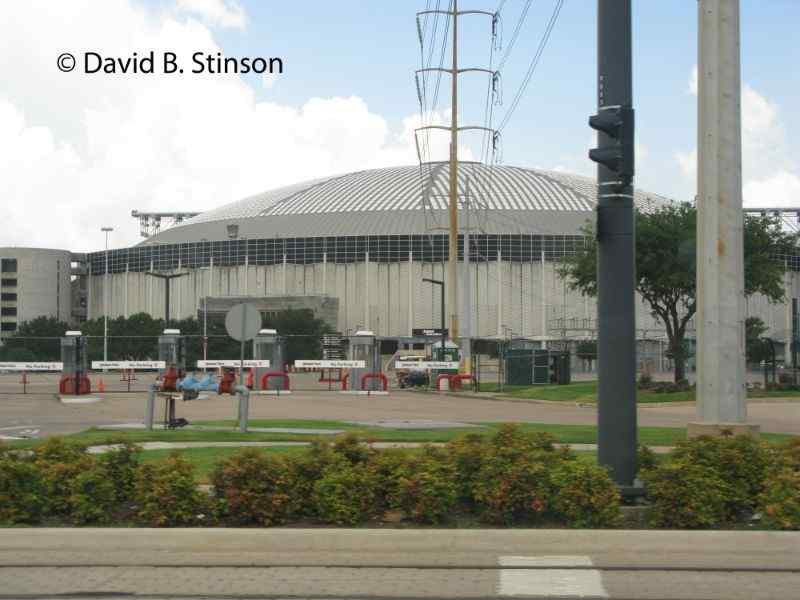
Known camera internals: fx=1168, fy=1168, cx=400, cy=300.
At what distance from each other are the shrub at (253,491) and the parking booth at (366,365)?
132 ft

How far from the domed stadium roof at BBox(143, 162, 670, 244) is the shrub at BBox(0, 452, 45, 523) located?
341ft

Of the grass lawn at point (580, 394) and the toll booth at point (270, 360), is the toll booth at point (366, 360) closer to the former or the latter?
the toll booth at point (270, 360)

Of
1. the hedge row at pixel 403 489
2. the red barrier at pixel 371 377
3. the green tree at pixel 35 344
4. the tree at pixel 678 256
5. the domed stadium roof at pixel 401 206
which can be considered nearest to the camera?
the hedge row at pixel 403 489

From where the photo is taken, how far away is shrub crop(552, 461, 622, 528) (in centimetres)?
1053

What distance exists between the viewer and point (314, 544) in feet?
33.0

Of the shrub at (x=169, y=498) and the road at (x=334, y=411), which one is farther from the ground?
the shrub at (x=169, y=498)

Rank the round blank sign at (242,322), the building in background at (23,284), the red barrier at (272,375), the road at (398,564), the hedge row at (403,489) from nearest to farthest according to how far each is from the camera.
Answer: the road at (398,564), the hedge row at (403,489), the round blank sign at (242,322), the red barrier at (272,375), the building in background at (23,284)

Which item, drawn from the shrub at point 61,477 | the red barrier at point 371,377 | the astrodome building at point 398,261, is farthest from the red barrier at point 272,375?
the astrodome building at point 398,261

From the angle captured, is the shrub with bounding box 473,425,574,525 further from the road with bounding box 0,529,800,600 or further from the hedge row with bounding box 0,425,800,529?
the road with bounding box 0,529,800,600

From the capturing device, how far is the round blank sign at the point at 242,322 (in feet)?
68.3

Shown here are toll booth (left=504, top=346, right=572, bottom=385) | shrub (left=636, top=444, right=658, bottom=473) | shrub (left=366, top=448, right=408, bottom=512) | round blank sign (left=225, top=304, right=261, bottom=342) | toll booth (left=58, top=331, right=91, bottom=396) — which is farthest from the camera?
toll booth (left=504, top=346, right=572, bottom=385)

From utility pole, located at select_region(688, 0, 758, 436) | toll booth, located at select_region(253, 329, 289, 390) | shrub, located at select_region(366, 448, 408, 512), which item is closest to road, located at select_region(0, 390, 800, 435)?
toll booth, located at select_region(253, 329, 289, 390)

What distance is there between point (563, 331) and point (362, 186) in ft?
123

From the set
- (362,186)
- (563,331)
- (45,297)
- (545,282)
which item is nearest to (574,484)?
(563,331)
